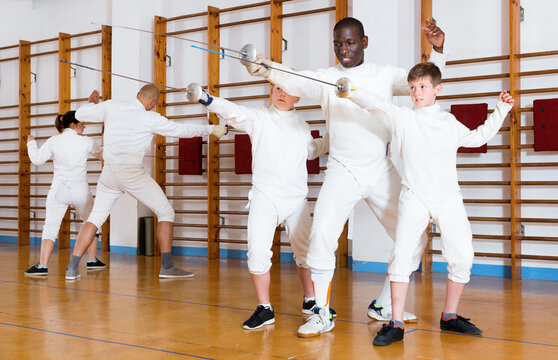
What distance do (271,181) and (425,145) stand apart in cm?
75

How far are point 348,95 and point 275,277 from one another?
7.99 ft

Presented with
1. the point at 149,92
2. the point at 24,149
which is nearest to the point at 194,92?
the point at 149,92

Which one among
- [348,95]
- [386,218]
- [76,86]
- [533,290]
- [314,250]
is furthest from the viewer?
[76,86]

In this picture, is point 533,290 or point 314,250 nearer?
point 314,250

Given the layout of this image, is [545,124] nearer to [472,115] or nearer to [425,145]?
[472,115]

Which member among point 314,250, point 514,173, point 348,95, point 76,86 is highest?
point 76,86

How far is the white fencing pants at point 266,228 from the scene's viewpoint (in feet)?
9.31

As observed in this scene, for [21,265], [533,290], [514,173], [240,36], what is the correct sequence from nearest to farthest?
[533,290], [514,173], [21,265], [240,36]

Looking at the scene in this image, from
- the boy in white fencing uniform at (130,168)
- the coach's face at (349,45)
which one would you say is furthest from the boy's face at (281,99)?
the boy in white fencing uniform at (130,168)

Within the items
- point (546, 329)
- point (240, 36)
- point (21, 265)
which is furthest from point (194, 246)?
point (546, 329)

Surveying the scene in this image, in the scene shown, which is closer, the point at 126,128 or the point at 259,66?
the point at 259,66

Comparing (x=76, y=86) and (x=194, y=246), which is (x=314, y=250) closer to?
(x=194, y=246)

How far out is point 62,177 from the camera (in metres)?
4.77

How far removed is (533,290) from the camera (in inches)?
159
